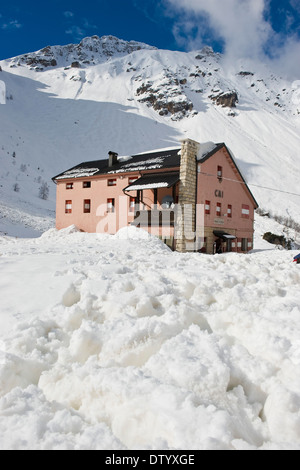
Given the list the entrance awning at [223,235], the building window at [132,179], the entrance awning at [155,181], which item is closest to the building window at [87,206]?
the building window at [132,179]

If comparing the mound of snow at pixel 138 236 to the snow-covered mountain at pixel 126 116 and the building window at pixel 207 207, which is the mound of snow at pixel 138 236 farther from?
the snow-covered mountain at pixel 126 116

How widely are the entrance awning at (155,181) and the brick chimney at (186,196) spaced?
0.63m

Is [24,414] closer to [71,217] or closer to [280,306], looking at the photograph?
[280,306]

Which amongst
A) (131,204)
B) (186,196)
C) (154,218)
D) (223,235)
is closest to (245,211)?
(223,235)

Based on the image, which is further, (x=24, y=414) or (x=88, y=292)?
(x=88, y=292)

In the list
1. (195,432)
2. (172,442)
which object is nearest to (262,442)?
(195,432)

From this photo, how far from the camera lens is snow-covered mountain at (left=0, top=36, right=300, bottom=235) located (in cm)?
4838

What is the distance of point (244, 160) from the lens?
62.2 metres

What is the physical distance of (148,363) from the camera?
133 inches

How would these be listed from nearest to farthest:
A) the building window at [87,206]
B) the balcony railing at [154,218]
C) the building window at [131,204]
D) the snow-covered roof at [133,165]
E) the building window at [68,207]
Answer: the balcony railing at [154,218], the snow-covered roof at [133,165], the building window at [131,204], the building window at [87,206], the building window at [68,207]

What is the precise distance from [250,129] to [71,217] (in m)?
67.6

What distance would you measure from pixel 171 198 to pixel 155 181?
4.70 ft

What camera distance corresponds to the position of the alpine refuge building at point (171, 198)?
18312mm

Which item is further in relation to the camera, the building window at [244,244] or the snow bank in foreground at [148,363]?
the building window at [244,244]
